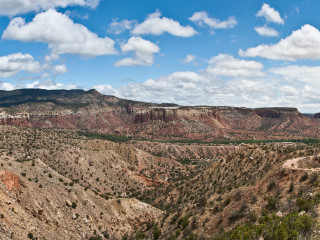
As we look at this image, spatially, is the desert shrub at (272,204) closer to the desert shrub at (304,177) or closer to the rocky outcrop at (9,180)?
the desert shrub at (304,177)

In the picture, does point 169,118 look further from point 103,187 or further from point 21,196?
point 21,196

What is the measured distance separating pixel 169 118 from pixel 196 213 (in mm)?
170167

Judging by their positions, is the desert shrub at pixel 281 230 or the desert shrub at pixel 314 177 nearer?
the desert shrub at pixel 281 230

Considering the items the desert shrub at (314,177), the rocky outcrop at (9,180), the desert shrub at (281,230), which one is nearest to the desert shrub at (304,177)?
the desert shrub at (314,177)

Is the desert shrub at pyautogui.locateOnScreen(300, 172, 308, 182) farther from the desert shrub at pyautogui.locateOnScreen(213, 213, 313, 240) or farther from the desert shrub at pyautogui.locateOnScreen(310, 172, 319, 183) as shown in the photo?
the desert shrub at pyautogui.locateOnScreen(213, 213, 313, 240)

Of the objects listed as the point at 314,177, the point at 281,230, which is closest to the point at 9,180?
the point at 281,230

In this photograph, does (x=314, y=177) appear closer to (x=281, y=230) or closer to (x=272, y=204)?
(x=272, y=204)

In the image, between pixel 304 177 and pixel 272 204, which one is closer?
pixel 272 204

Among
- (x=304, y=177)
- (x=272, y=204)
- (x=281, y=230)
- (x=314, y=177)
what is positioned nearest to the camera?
(x=281, y=230)

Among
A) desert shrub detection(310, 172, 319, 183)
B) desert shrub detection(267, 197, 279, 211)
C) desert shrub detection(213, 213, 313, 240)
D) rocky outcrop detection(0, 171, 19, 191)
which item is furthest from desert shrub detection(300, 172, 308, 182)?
rocky outcrop detection(0, 171, 19, 191)

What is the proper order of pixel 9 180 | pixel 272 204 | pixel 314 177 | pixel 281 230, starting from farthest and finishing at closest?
pixel 9 180, pixel 314 177, pixel 272 204, pixel 281 230

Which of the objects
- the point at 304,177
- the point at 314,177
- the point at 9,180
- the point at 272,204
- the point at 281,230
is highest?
the point at 314,177

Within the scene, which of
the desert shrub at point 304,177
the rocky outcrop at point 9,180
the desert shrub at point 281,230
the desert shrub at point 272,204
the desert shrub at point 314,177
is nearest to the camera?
the desert shrub at point 281,230

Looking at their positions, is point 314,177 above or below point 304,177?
above
